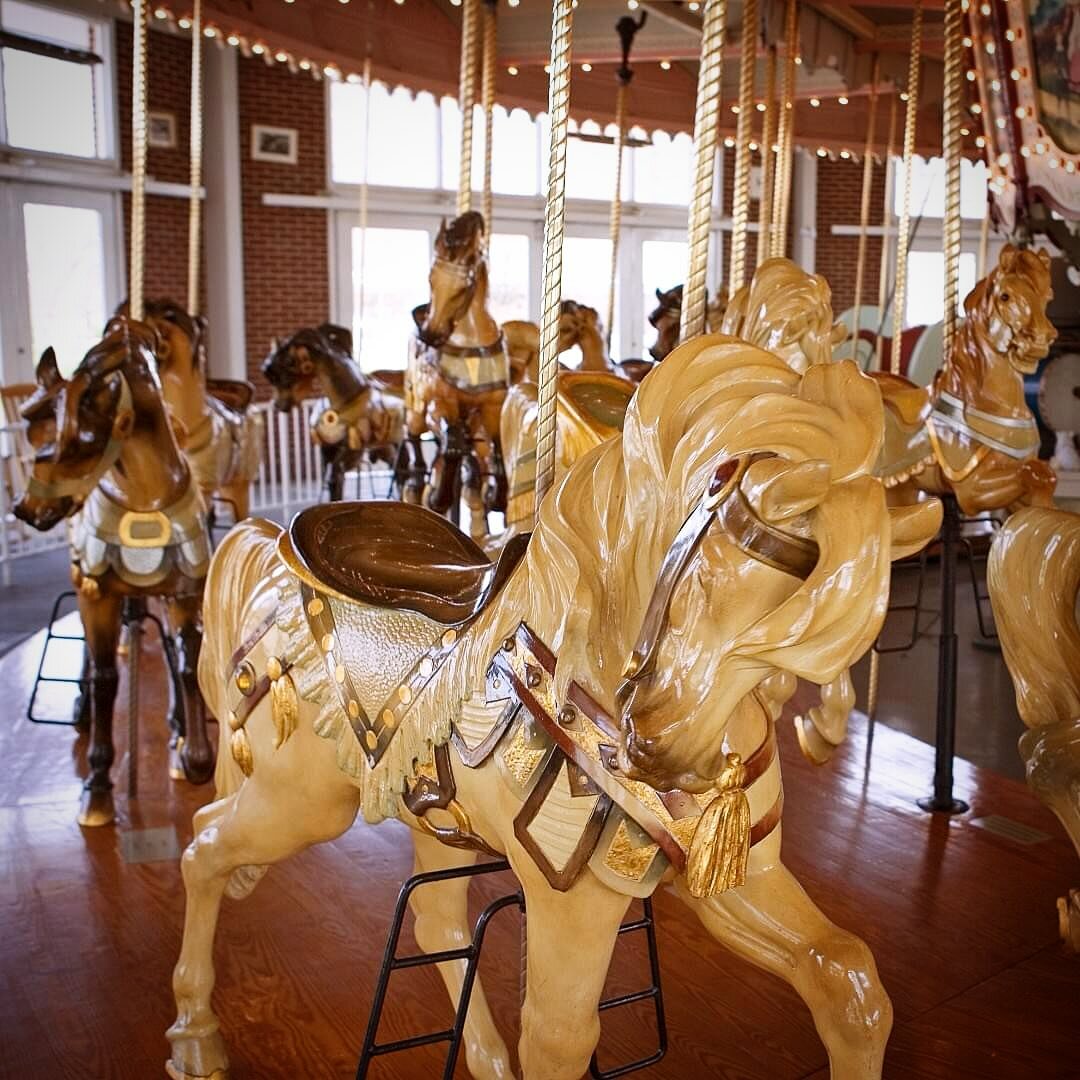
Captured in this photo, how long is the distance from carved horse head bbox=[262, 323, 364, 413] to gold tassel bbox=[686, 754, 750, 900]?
5.36 metres

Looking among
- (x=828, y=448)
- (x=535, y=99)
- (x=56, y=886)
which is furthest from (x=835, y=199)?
(x=828, y=448)

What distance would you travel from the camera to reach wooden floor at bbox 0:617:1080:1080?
220 cm

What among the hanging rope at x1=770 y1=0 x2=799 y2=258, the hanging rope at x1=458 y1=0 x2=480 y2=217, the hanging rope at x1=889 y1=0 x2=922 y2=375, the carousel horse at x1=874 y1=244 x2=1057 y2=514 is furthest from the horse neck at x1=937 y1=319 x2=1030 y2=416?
the hanging rope at x1=458 y1=0 x2=480 y2=217

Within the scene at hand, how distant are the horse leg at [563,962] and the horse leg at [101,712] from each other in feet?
7.33

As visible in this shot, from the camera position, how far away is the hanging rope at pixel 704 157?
A: 1407 millimetres

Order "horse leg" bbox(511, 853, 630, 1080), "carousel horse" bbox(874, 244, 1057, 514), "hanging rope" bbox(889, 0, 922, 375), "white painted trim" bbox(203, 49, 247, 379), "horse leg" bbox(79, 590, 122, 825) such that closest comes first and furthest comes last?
"horse leg" bbox(511, 853, 630, 1080) < "horse leg" bbox(79, 590, 122, 825) < "carousel horse" bbox(874, 244, 1057, 514) < "hanging rope" bbox(889, 0, 922, 375) < "white painted trim" bbox(203, 49, 247, 379)

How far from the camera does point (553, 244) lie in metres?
1.48

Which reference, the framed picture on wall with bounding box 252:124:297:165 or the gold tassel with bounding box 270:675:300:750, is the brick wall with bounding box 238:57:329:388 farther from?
the gold tassel with bounding box 270:675:300:750

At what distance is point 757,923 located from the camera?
4.75 ft

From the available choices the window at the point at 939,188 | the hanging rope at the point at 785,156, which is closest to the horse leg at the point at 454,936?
the hanging rope at the point at 785,156

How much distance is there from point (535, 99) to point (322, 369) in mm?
1895

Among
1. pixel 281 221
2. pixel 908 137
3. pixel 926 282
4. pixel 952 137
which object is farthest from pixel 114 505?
pixel 926 282

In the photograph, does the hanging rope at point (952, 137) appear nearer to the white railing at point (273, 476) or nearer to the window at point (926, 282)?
the white railing at point (273, 476)

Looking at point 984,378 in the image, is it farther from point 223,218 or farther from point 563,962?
point 223,218
